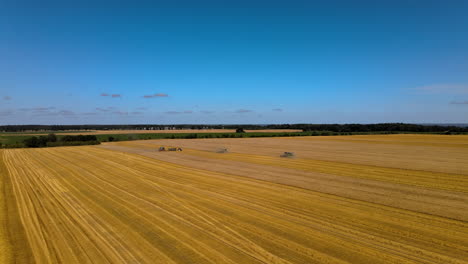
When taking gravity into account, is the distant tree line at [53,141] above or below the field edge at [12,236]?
above

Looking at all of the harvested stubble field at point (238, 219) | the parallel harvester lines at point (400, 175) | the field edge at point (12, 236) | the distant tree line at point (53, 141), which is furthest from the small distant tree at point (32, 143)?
the parallel harvester lines at point (400, 175)

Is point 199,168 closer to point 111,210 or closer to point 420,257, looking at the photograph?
point 111,210

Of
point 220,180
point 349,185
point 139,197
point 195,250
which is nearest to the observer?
point 195,250

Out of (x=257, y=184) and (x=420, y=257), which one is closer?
(x=420, y=257)

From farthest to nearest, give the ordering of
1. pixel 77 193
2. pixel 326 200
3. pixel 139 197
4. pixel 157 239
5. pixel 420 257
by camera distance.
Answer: pixel 77 193 → pixel 139 197 → pixel 326 200 → pixel 157 239 → pixel 420 257

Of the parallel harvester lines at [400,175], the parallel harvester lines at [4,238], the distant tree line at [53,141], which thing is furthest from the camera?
the distant tree line at [53,141]

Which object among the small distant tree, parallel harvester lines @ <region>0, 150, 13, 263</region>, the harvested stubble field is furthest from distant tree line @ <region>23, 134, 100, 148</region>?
parallel harvester lines @ <region>0, 150, 13, 263</region>

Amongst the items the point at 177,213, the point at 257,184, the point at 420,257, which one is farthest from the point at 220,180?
the point at 420,257

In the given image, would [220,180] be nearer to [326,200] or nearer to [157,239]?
[326,200]

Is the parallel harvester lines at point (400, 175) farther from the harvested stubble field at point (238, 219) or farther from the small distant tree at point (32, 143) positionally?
the small distant tree at point (32, 143)

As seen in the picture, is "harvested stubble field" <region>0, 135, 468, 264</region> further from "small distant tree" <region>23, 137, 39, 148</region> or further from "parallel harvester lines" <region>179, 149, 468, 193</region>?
"small distant tree" <region>23, 137, 39, 148</region>
